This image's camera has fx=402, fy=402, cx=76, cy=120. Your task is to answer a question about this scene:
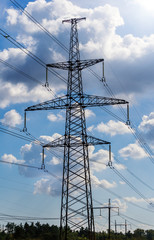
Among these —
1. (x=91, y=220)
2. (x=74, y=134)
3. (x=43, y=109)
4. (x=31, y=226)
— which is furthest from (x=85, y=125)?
(x=31, y=226)

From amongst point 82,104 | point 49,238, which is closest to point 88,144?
point 82,104

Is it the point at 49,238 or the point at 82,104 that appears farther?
the point at 49,238

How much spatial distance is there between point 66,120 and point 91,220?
10422mm

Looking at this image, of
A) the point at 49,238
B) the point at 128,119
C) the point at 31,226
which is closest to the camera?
the point at 128,119

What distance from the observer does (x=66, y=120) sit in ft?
137

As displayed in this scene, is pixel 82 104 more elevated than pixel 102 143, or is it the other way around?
pixel 82 104

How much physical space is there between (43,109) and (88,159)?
6.89 metres

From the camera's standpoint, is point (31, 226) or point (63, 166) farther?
point (31, 226)

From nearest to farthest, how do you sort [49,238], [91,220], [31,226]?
[91,220]
[49,238]
[31,226]

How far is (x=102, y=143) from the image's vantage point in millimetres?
42562

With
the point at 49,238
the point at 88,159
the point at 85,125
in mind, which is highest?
the point at 85,125

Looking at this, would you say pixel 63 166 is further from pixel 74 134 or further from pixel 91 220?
pixel 91 220

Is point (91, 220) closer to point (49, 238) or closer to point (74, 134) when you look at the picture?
point (74, 134)

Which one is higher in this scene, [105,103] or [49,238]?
[105,103]
